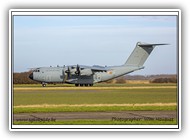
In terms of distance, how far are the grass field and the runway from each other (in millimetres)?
121

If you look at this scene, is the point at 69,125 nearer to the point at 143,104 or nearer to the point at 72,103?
the point at 72,103

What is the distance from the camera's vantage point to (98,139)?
26.8 feet

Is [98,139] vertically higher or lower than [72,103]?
lower

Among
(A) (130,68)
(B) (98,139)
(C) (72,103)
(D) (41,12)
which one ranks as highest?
(D) (41,12)

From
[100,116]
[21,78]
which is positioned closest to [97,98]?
[100,116]

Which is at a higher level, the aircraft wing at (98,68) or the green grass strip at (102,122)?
the aircraft wing at (98,68)

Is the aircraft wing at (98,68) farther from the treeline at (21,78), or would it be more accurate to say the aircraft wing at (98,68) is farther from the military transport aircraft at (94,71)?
the treeline at (21,78)

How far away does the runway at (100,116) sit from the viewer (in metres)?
8.60

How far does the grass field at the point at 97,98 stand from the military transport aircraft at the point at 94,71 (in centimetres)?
29

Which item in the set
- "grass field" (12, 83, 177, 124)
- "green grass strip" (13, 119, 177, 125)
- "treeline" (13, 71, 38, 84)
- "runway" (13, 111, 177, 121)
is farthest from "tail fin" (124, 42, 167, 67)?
"treeline" (13, 71, 38, 84)

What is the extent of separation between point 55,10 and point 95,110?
7.52ft

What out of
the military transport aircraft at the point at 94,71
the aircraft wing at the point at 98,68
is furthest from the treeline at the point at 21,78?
the aircraft wing at the point at 98,68

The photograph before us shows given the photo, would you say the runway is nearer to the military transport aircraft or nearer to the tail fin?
the military transport aircraft
